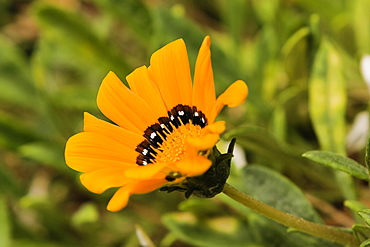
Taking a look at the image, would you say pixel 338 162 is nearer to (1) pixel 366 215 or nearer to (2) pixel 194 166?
(1) pixel 366 215

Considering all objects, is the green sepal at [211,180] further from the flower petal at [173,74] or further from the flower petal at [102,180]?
the flower petal at [173,74]

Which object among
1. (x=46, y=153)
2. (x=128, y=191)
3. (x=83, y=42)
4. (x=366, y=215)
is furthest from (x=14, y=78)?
(x=366, y=215)

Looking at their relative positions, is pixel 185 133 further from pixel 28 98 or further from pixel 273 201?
pixel 28 98

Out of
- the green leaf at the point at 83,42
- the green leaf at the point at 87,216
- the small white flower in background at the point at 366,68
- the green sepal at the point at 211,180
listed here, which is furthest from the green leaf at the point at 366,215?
the green leaf at the point at 83,42

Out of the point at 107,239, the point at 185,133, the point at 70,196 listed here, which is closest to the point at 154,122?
the point at 185,133

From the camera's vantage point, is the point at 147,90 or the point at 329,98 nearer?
the point at 147,90

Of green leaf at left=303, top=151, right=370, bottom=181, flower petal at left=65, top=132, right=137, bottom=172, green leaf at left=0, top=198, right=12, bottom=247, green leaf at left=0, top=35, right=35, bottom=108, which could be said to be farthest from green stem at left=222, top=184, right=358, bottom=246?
green leaf at left=0, top=35, right=35, bottom=108

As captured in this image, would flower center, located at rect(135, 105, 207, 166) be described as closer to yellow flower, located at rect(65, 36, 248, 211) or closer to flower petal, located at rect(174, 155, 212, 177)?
yellow flower, located at rect(65, 36, 248, 211)
